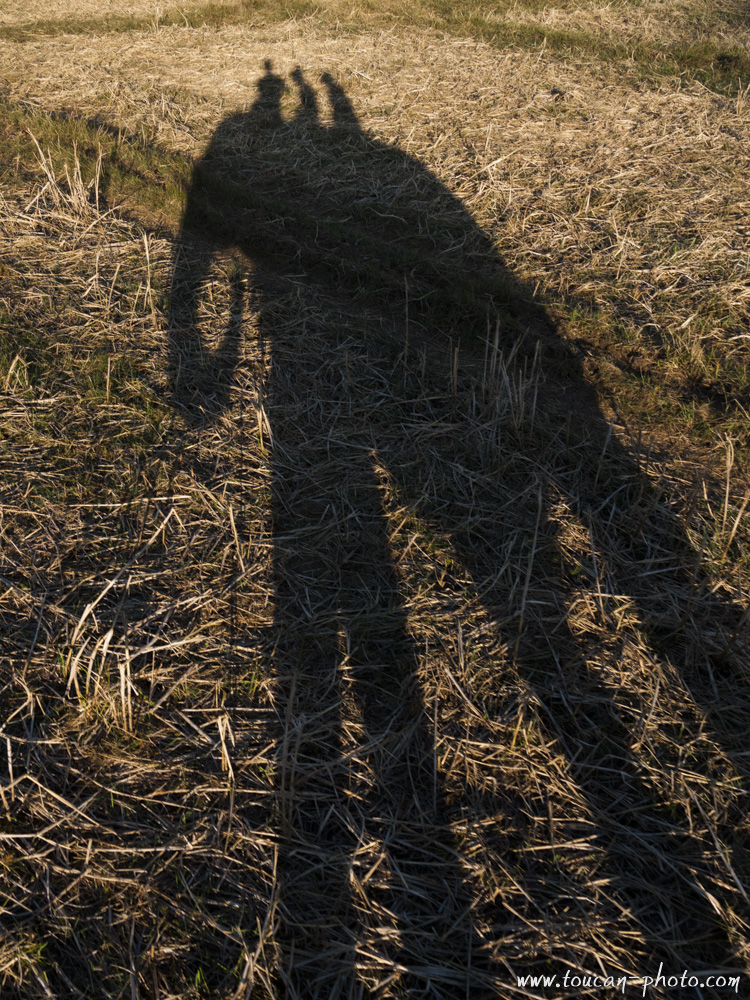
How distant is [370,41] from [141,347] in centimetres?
738

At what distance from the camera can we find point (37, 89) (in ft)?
27.0

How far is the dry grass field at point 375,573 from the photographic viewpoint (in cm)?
220

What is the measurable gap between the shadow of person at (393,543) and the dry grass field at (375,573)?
16mm

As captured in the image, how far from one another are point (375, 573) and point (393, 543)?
199 millimetres

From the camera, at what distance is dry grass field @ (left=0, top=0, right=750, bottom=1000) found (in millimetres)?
2203

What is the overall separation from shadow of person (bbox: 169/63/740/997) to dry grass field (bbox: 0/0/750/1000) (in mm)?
16

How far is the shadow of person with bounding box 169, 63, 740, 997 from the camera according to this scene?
2.24 metres

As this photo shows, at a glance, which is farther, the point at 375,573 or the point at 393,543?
the point at 393,543

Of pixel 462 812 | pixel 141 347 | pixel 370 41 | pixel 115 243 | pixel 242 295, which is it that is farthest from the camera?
pixel 370 41

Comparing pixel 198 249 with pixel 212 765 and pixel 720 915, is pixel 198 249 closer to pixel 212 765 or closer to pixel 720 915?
pixel 212 765

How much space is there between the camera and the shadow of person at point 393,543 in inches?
88.4

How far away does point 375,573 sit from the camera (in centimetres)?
323

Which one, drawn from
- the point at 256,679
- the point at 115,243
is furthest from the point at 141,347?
the point at 256,679

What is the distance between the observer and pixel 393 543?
3.34 m
